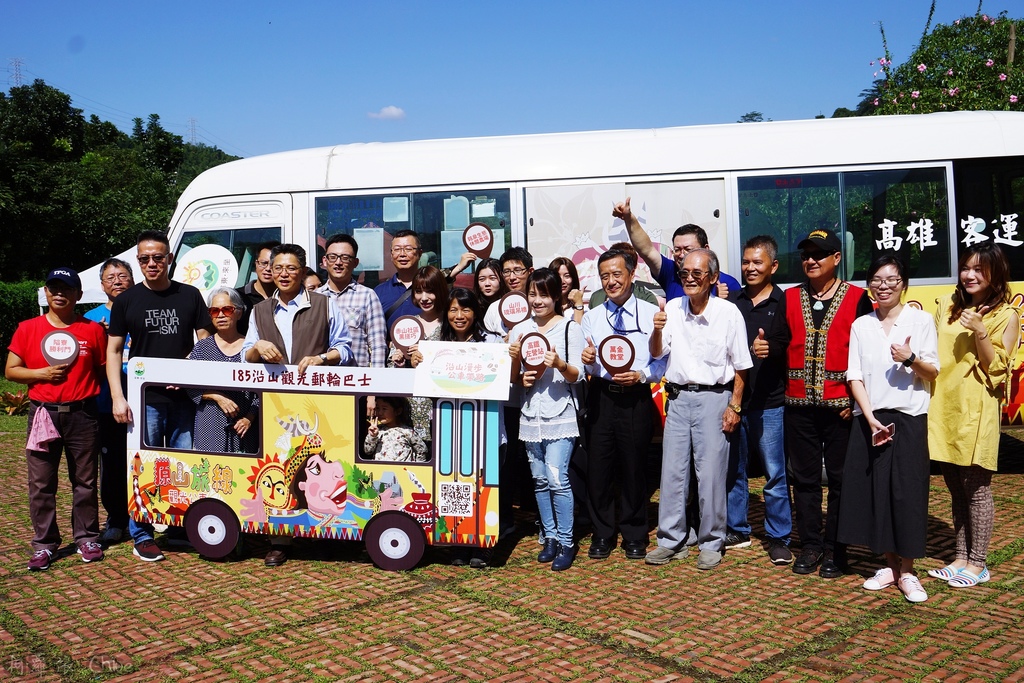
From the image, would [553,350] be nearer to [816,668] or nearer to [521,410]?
[521,410]

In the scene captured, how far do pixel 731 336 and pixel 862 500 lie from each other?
1280mm

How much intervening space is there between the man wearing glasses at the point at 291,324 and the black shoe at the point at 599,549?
7.09ft

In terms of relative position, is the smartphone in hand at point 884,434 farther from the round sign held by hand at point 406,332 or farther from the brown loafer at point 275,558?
the brown loafer at point 275,558

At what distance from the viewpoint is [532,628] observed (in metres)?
4.82

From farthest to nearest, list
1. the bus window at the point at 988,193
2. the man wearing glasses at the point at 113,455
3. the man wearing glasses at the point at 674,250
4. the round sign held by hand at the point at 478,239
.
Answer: the bus window at the point at 988,193, the round sign held by hand at the point at 478,239, the man wearing glasses at the point at 113,455, the man wearing glasses at the point at 674,250

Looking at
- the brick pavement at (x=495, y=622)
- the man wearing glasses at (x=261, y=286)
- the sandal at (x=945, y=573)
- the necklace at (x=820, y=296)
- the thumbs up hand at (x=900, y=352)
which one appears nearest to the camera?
the brick pavement at (x=495, y=622)

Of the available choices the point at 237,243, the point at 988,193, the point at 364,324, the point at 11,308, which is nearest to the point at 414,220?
the point at 237,243

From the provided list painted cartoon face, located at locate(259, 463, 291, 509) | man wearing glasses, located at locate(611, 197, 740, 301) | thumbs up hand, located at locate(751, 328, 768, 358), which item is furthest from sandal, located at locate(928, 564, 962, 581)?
painted cartoon face, located at locate(259, 463, 291, 509)

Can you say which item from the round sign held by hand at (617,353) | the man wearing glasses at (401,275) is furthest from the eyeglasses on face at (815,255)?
the man wearing glasses at (401,275)

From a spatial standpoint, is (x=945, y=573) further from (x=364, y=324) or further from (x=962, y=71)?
(x=962, y=71)

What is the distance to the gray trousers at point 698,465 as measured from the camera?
574 cm

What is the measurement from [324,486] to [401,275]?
1961mm

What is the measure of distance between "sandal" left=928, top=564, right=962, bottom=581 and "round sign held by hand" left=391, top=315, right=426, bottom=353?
145 inches

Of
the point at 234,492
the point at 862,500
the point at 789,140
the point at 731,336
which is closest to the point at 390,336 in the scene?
the point at 234,492
